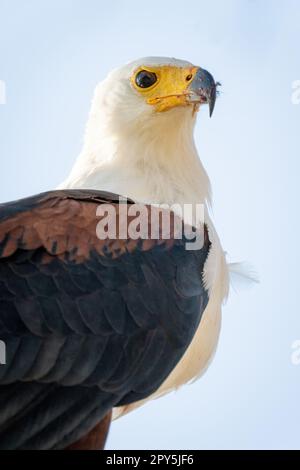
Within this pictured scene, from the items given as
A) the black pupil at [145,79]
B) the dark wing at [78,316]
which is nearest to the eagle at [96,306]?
the dark wing at [78,316]

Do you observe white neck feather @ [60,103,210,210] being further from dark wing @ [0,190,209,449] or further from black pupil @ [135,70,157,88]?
dark wing @ [0,190,209,449]

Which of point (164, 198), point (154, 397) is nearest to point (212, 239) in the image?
point (164, 198)

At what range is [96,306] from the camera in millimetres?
9523

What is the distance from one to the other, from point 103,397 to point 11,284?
0.92m

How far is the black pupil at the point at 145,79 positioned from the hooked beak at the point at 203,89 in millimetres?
335

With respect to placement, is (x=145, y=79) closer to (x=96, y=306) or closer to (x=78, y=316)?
(x=96, y=306)

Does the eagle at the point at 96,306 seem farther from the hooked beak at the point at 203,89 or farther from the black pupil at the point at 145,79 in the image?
the black pupil at the point at 145,79

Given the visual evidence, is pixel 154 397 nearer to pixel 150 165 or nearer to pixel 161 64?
pixel 150 165

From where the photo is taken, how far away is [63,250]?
31.5 ft

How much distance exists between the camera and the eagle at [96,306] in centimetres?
914

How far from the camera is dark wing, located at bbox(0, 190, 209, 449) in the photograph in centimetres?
909

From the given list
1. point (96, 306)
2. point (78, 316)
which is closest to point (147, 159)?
point (96, 306)

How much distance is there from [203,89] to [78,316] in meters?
2.24

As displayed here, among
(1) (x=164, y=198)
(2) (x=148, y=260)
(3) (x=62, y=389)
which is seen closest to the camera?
(3) (x=62, y=389)
